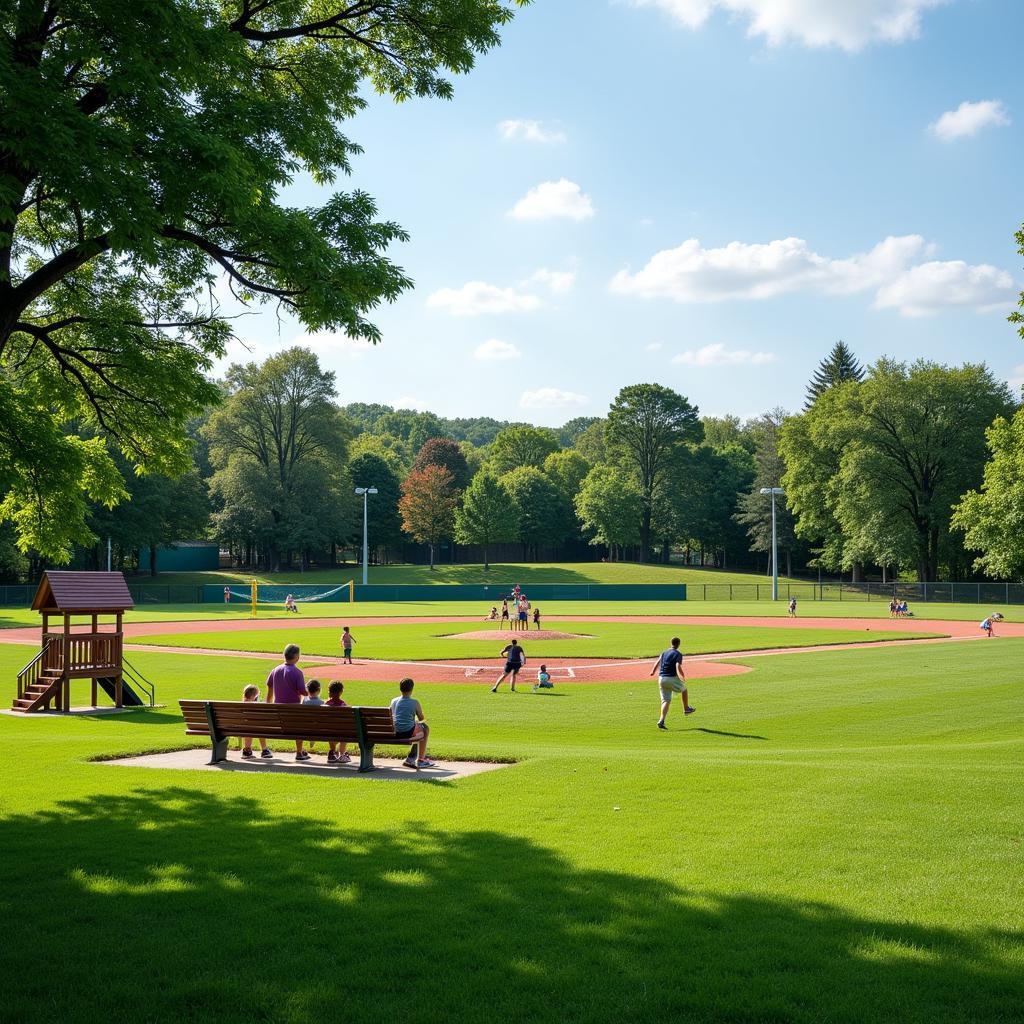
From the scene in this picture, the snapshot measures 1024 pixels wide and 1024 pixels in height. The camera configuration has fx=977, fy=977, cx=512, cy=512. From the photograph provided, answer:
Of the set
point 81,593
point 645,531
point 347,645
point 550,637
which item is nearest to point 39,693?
point 81,593

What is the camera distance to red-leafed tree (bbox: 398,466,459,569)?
359 ft

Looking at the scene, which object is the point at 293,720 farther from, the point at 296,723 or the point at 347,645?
the point at 347,645

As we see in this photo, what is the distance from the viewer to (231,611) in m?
66.2

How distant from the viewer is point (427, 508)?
4311 inches

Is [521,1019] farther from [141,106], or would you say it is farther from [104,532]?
[104,532]

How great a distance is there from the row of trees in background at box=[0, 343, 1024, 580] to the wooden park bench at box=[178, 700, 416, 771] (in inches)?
2399

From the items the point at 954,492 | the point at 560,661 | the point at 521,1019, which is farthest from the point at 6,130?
the point at 954,492

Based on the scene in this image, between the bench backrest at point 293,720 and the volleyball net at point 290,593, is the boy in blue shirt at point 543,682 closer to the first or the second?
the bench backrest at point 293,720

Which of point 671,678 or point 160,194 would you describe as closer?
point 160,194

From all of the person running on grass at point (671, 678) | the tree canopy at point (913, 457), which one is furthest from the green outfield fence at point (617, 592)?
the person running on grass at point (671, 678)

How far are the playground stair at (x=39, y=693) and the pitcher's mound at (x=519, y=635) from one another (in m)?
20.2

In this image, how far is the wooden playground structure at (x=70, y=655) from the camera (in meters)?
22.0

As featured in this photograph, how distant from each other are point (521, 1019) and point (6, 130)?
351 inches

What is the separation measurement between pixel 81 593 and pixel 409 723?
13.3m
